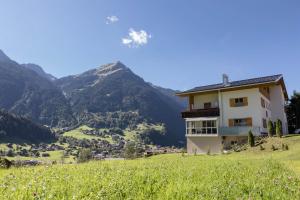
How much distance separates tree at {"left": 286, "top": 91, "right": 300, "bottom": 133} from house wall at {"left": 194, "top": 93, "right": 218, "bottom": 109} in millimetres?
16828

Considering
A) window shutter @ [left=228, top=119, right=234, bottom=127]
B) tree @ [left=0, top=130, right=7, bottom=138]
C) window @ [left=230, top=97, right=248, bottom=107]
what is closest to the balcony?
window shutter @ [left=228, top=119, right=234, bottom=127]

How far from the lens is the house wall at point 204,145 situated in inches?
1679

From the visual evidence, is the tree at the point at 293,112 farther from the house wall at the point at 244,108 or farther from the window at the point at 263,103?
the house wall at the point at 244,108

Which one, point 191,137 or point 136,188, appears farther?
point 191,137

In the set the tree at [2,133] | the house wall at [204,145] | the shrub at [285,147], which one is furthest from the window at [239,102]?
the tree at [2,133]

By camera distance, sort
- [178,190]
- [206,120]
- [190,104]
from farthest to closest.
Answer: [190,104]
[206,120]
[178,190]

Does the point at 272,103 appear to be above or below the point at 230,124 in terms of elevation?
above

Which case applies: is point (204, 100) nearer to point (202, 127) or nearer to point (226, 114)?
point (202, 127)

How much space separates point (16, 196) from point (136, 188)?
2.46m

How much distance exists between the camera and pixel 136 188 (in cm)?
677

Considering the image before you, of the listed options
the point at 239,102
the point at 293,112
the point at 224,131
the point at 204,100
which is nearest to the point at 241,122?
the point at 224,131

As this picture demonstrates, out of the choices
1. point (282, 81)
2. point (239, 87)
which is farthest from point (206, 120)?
point (282, 81)

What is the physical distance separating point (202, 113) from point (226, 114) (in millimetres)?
3418

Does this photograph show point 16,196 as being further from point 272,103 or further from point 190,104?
point 272,103
